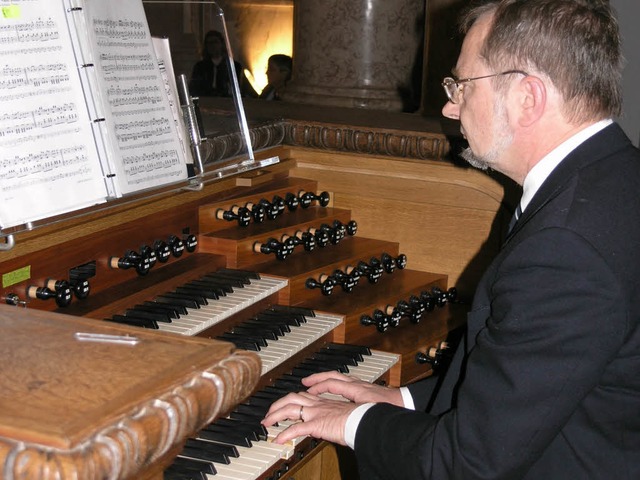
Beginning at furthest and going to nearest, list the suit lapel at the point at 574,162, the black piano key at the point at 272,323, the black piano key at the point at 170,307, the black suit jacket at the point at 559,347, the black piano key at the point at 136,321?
1. the black piano key at the point at 272,323
2. the black piano key at the point at 170,307
3. the black piano key at the point at 136,321
4. the suit lapel at the point at 574,162
5. the black suit jacket at the point at 559,347

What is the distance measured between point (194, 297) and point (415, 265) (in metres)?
1.32

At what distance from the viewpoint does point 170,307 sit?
2660 millimetres

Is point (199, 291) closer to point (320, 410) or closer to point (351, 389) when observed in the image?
point (351, 389)

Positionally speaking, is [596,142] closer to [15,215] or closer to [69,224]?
[15,215]

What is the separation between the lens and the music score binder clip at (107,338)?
1.25m

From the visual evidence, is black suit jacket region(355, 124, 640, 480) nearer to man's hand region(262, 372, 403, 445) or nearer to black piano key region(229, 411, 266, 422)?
man's hand region(262, 372, 403, 445)

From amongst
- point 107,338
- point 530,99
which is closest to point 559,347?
point 530,99

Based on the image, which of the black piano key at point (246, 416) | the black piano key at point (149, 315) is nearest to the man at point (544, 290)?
the black piano key at point (246, 416)

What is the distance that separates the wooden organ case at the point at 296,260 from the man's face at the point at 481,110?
83 cm

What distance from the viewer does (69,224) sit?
8.38ft

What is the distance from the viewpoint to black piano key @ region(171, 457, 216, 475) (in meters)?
2.08

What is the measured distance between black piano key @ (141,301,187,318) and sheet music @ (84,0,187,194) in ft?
1.15

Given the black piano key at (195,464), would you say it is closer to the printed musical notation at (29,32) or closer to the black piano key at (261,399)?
the black piano key at (261,399)

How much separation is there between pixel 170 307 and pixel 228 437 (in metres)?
0.55
